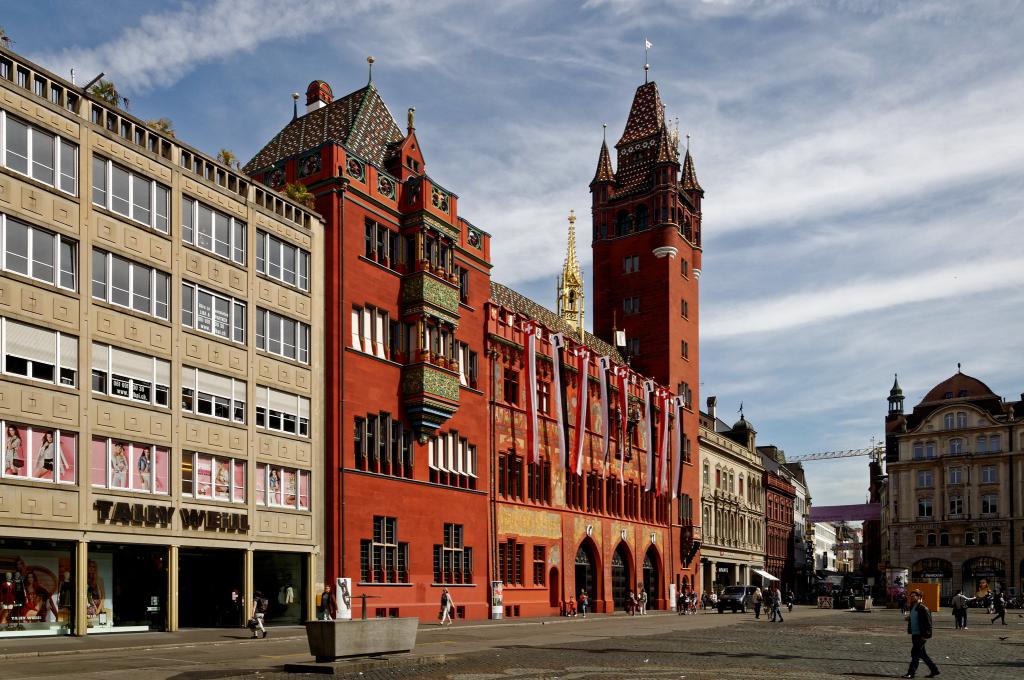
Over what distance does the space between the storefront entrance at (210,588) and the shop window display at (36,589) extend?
7.07 meters

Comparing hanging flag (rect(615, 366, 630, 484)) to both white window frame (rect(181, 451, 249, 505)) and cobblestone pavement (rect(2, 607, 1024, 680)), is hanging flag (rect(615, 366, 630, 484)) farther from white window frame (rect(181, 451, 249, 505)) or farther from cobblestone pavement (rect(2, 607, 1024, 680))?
white window frame (rect(181, 451, 249, 505))

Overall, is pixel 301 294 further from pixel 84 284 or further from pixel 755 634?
pixel 755 634

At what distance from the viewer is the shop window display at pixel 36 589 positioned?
33.6m

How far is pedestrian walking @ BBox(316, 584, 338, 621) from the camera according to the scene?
140 feet

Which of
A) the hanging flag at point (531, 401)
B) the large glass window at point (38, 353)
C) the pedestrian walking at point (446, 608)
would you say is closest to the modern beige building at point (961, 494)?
the hanging flag at point (531, 401)

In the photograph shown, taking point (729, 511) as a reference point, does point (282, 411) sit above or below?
above

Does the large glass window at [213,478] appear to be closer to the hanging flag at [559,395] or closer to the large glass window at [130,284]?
the large glass window at [130,284]

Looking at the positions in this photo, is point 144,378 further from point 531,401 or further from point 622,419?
point 622,419

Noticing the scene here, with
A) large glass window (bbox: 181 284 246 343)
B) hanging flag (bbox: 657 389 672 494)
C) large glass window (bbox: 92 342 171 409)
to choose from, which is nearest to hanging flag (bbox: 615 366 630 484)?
hanging flag (bbox: 657 389 672 494)

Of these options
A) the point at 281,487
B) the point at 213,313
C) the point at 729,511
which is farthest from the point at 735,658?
the point at 729,511

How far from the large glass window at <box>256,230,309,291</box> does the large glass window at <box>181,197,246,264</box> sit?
3.59ft

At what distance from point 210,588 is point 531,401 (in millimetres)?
24460

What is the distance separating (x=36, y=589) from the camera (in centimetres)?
3447

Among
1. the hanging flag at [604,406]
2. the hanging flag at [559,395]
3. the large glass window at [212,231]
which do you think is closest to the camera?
the large glass window at [212,231]
